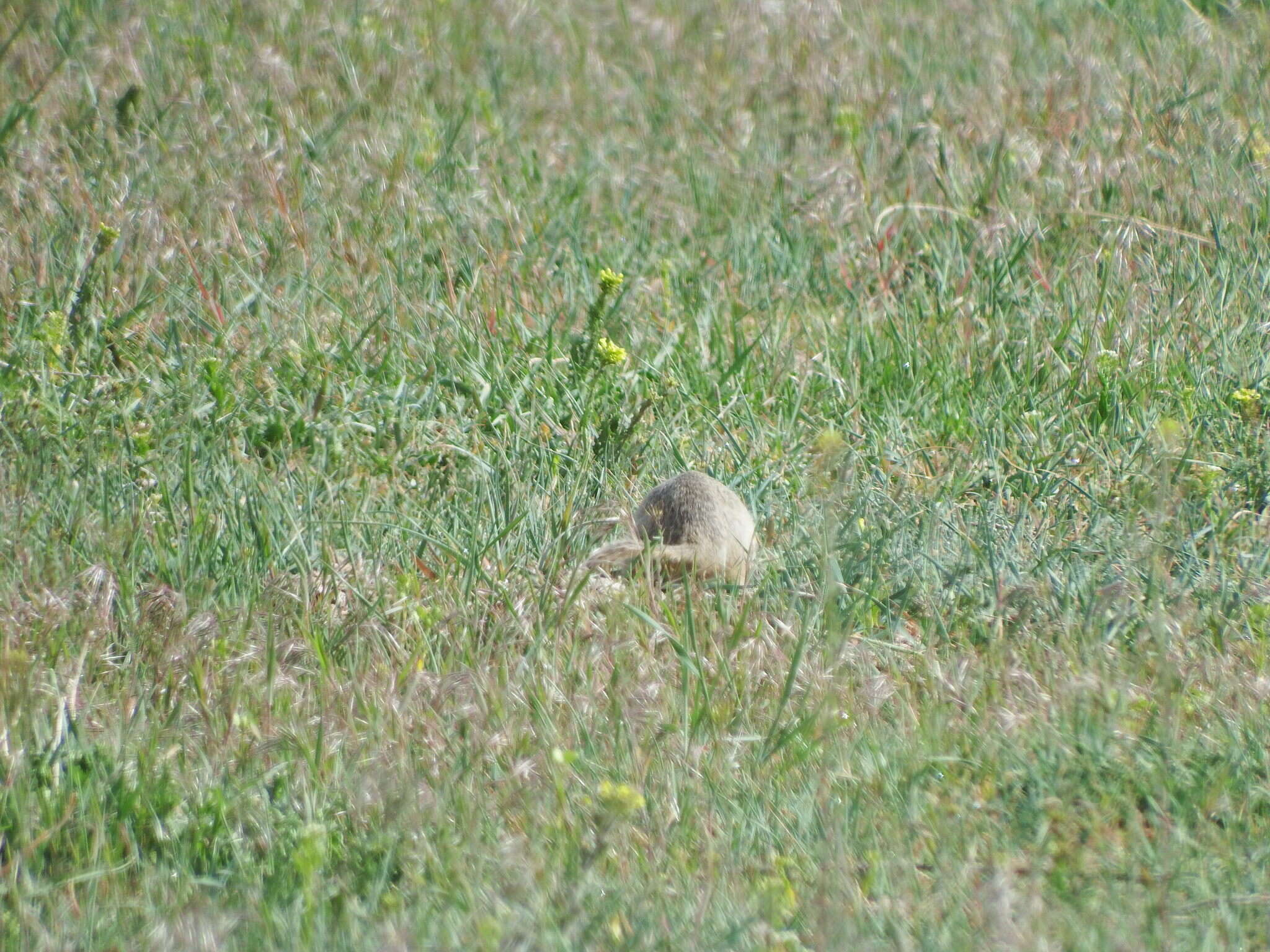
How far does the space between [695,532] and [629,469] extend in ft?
2.04

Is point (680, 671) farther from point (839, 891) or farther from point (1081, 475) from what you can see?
point (1081, 475)

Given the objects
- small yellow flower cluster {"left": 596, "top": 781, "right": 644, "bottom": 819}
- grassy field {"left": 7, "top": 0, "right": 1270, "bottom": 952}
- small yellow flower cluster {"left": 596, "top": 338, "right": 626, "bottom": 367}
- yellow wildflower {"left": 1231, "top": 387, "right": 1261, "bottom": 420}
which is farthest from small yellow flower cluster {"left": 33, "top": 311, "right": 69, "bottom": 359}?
yellow wildflower {"left": 1231, "top": 387, "right": 1261, "bottom": 420}

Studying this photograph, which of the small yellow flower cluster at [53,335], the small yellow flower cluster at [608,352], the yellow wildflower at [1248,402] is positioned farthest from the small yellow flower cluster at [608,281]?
the yellow wildflower at [1248,402]

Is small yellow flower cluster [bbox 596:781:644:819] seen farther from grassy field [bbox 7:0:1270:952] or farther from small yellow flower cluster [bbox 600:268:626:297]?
small yellow flower cluster [bbox 600:268:626:297]

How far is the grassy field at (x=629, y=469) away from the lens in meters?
2.38

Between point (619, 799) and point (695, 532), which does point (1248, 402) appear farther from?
point (619, 799)

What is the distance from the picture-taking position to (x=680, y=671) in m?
2.94

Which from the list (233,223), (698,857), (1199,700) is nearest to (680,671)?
(698,857)

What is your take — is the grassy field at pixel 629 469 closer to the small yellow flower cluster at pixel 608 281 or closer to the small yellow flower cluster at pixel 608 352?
the small yellow flower cluster at pixel 608 352

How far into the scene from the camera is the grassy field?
238 centimetres

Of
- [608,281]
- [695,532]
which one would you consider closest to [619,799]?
[695,532]

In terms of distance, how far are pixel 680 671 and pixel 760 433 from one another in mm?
1298

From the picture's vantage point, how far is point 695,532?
3.35m

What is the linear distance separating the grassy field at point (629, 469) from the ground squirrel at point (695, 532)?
0.32 ft
